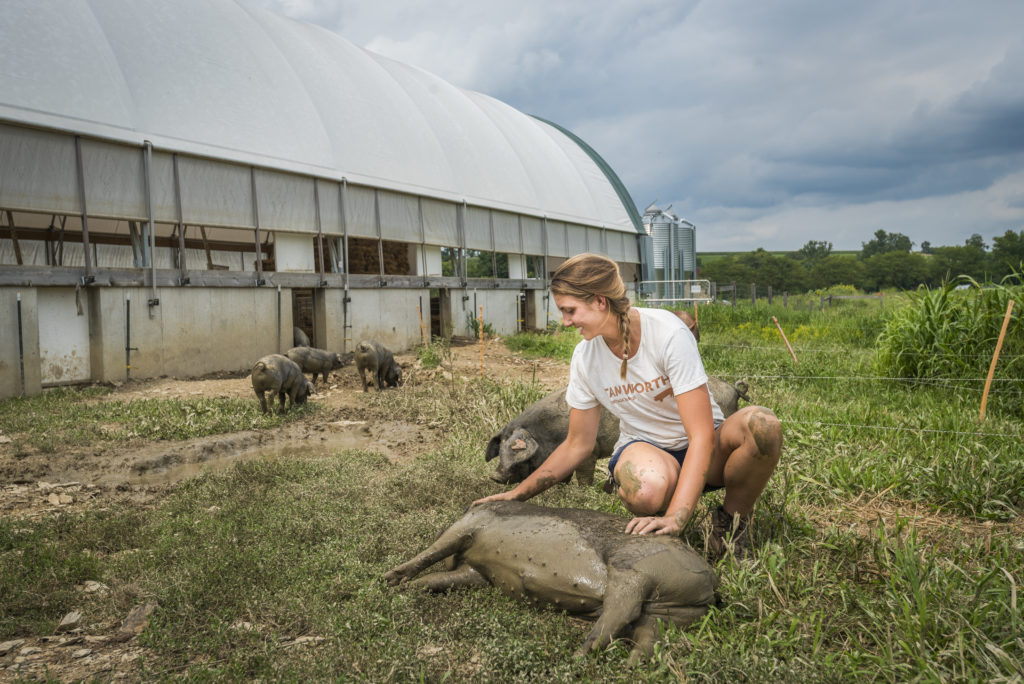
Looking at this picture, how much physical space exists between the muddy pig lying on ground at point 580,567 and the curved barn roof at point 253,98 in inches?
417

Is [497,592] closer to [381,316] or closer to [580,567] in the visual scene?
[580,567]

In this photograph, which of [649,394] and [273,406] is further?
[273,406]

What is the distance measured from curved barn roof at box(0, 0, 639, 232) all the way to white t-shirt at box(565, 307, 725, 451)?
35.1ft

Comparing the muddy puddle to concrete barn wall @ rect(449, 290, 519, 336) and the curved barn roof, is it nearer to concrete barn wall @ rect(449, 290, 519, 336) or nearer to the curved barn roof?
the curved barn roof

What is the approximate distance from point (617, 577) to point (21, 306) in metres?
11.0

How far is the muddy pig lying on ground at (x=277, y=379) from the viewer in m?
8.22

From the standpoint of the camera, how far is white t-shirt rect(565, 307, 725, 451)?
2.81m

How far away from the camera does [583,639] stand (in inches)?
101

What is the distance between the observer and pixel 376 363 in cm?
1032

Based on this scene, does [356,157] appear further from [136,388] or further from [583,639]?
[583,639]

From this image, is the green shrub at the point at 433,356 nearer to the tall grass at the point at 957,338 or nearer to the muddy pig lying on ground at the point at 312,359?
the muddy pig lying on ground at the point at 312,359

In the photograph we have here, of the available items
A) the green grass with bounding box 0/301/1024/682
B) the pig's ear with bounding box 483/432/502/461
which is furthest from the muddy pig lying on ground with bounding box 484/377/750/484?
the green grass with bounding box 0/301/1024/682

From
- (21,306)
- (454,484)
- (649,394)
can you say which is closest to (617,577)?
(649,394)

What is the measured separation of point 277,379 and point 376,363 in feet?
7.29
